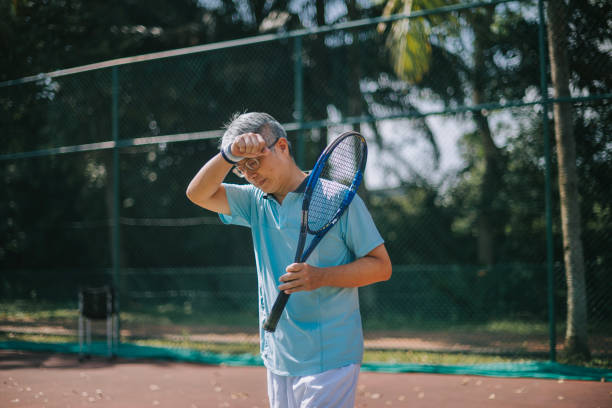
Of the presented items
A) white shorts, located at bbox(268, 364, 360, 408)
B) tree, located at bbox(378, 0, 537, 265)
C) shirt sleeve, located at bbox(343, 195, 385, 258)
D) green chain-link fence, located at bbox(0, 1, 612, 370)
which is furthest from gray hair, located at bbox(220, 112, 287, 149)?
tree, located at bbox(378, 0, 537, 265)

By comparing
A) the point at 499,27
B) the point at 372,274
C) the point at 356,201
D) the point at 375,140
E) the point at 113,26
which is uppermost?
the point at 113,26

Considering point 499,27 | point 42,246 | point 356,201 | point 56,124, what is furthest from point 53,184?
point 356,201

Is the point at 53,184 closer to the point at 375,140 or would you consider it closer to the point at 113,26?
the point at 113,26

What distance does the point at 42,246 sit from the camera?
44.3 ft

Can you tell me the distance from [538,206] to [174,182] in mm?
7403

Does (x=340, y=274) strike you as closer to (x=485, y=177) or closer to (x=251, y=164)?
(x=251, y=164)

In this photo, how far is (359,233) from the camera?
2.25 metres

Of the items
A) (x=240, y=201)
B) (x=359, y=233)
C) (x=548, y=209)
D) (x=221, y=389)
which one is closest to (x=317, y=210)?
(x=359, y=233)

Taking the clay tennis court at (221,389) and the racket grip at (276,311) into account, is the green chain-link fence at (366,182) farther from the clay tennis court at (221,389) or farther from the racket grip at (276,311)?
the racket grip at (276,311)

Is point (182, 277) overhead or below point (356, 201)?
below

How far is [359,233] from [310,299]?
30 centimetres

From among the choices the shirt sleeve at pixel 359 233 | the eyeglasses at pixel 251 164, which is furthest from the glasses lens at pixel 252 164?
the shirt sleeve at pixel 359 233

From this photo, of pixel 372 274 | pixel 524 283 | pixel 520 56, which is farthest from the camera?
pixel 524 283

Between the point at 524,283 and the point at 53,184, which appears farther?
the point at 53,184
